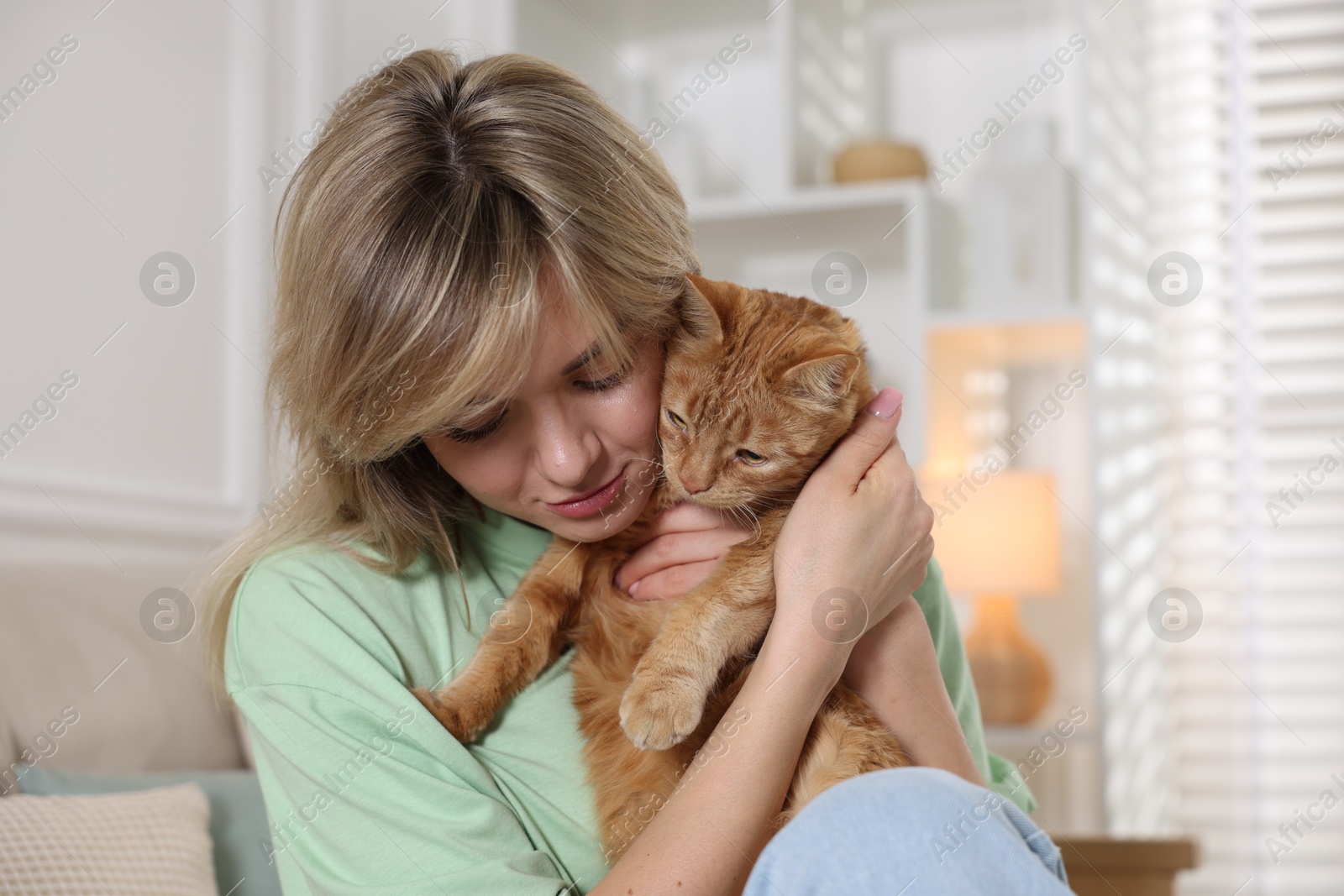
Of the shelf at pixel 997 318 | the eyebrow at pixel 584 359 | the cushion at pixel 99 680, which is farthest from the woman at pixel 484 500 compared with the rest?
the shelf at pixel 997 318

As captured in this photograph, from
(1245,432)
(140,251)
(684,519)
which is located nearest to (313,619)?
(684,519)

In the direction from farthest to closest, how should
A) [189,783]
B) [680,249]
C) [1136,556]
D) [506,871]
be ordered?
[1136,556] → [189,783] → [680,249] → [506,871]

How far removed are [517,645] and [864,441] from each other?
0.48 metres

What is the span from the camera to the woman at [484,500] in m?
1.10

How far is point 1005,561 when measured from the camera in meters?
2.86

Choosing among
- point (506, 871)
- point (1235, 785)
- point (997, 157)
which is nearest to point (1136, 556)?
point (1235, 785)

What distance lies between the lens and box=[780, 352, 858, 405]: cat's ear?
4.04ft

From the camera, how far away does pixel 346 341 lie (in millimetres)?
1147

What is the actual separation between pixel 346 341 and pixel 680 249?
40 cm

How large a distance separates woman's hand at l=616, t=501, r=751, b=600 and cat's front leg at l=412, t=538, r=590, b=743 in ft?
0.25

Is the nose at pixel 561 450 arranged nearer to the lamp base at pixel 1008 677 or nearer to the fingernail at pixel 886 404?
the fingernail at pixel 886 404

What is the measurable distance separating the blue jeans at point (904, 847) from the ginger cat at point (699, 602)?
0.23 meters

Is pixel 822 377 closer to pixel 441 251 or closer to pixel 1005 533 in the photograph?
pixel 441 251

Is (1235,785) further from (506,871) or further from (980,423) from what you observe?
(506,871)
